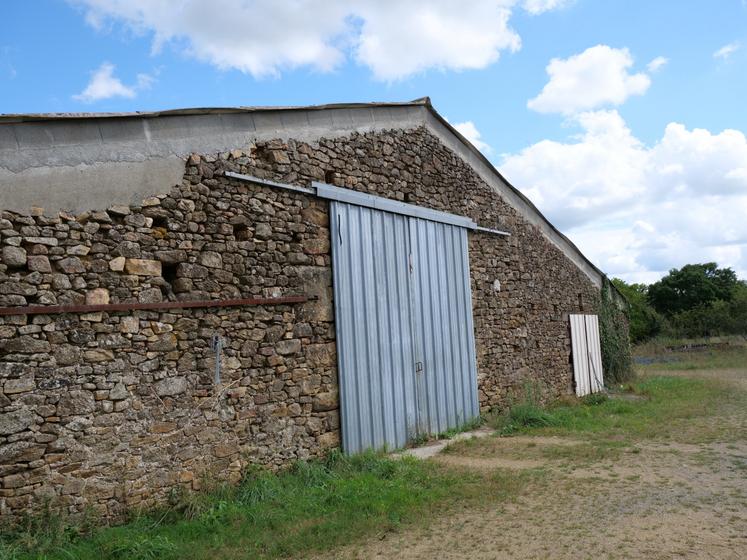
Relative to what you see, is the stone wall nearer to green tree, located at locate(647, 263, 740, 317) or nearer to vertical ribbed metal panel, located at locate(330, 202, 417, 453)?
vertical ribbed metal panel, located at locate(330, 202, 417, 453)

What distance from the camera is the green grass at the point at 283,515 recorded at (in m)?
4.36

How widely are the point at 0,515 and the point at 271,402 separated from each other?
265cm

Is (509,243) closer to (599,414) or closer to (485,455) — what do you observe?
(599,414)

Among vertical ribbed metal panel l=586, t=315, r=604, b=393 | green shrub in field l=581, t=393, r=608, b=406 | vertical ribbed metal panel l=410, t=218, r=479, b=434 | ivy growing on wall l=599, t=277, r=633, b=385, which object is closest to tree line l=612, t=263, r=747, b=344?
ivy growing on wall l=599, t=277, r=633, b=385

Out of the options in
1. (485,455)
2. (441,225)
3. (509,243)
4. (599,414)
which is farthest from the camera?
(509,243)

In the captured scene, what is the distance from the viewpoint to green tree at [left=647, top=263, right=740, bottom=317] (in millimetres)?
38719

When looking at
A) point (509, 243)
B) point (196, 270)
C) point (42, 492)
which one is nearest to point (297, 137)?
point (196, 270)

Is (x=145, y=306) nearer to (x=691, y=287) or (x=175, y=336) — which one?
(x=175, y=336)

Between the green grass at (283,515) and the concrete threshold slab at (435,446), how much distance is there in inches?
24.1

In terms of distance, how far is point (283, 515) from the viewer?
514 cm

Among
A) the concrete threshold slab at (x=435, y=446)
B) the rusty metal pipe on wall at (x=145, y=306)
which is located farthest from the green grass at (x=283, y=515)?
the rusty metal pipe on wall at (x=145, y=306)

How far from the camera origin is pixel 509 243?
10992 mm

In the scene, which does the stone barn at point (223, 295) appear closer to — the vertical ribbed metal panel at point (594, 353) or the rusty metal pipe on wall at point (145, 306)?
the rusty metal pipe on wall at point (145, 306)

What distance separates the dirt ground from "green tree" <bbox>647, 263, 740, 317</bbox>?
35.6 meters
